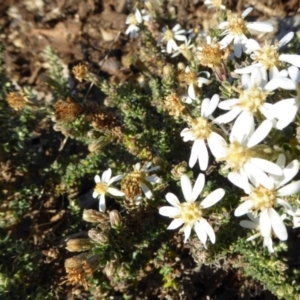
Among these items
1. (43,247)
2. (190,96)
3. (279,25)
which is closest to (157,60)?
(190,96)

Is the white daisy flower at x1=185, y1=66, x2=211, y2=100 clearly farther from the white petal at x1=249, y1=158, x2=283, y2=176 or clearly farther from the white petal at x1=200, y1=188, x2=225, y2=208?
the white petal at x1=249, y1=158, x2=283, y2=176

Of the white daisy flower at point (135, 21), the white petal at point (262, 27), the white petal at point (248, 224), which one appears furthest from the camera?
the white daisy flower at point (135, 21)

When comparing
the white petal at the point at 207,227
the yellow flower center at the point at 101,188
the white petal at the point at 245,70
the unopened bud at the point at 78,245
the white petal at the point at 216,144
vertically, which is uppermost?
the white petal at the point at 245,70

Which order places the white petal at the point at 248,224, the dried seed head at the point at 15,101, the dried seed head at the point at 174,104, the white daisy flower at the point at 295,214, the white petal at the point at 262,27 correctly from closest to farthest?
the white daisy flower at the point at 295,214, the white petal at the point at 248,224, the dried seed head at the point at 174,104, the white petal at the point at 262,27, the dried seed head at the point at 15,101

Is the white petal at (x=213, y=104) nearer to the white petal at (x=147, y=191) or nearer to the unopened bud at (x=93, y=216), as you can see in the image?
the white petal at (x=147, y=191)

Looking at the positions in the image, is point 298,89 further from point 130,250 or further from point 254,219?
point 130,250

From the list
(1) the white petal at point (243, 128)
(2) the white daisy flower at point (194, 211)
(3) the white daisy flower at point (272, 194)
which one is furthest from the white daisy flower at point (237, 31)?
(3) the white daisy flower at point (272, 194)

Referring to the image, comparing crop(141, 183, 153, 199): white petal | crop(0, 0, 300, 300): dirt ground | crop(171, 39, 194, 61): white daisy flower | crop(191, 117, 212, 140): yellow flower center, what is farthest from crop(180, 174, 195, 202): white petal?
crop(0, 0, 300, 300): dirt ground

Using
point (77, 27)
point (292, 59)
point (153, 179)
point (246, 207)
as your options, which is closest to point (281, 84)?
point (292, 59)

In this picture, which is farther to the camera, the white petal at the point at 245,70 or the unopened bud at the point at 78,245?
the unopened bud at the point at 78,245
